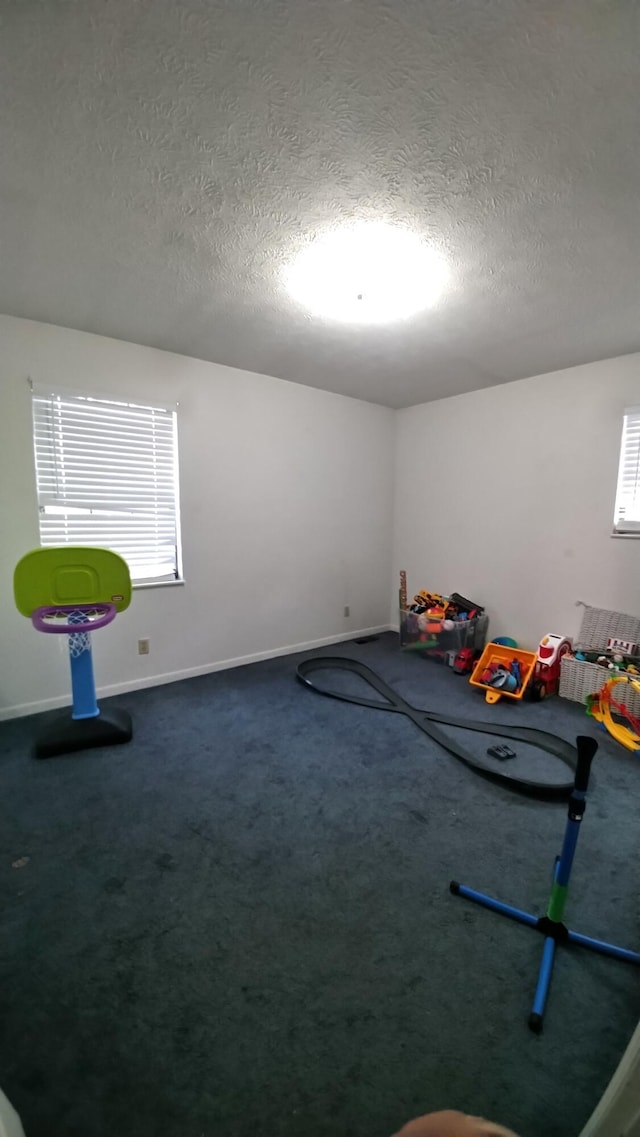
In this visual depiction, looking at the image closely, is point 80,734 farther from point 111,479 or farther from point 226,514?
point 226,514

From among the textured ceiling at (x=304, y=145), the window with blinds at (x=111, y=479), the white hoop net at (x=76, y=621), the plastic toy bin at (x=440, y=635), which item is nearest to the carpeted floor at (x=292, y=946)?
the white hoop net at (x=76, y=621)

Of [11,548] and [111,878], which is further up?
[11,548]

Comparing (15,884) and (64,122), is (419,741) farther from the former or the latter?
(64,122)

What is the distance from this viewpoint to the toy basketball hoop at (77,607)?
7.45 ft

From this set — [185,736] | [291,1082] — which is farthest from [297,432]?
[291,1082]

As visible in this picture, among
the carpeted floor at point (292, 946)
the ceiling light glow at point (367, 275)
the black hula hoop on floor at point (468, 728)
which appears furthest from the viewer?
the black hula hoop on floor at point (468, 728)

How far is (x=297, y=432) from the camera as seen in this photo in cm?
382

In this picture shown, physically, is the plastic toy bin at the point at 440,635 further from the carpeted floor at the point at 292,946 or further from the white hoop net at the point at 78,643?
the white hoop net at the point at 78,643

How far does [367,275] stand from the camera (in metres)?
2.07

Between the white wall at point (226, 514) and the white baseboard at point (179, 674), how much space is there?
14mm

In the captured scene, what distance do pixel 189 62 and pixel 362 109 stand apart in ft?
1.57

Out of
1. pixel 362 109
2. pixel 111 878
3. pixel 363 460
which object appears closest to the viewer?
pixel 362 109

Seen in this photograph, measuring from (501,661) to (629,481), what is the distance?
1.61m

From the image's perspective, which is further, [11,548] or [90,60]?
[11,548]
